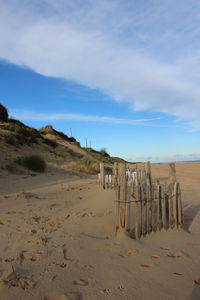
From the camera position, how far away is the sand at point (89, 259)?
244cm

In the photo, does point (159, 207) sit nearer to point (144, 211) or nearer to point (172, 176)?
point (144, 211)

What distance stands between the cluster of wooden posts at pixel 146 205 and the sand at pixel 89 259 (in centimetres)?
17

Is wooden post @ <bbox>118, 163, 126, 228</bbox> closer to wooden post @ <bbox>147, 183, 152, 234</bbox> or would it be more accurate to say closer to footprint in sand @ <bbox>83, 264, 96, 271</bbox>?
wooden post @ <bbox>147, 183, 152, 234</bbox>

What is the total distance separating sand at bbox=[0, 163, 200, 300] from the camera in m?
2.44

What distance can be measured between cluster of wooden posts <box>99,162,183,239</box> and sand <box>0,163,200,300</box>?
6.6 inches

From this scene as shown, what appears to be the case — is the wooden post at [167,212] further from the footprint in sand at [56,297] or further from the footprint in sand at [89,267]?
the footprint in sand at [56,297]

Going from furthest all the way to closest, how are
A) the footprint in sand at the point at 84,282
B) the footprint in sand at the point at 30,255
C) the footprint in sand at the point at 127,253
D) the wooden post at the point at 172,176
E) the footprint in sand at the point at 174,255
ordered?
the wooden post at the point at 172,176 < the footprint in sand at the point at 174,255 < the footprint in sand at the point at 127,253 < the footprint in sand at the point at 30,255 < the footprint in sand at the point at 84,282

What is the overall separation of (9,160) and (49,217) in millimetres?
9329

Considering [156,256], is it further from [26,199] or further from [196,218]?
[26,199]

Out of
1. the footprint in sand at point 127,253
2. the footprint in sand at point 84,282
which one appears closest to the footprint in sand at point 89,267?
the footprint in sand at point 84,282

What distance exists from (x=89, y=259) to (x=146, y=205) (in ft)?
4.85

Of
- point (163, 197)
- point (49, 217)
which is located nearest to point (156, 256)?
point (163, 197)

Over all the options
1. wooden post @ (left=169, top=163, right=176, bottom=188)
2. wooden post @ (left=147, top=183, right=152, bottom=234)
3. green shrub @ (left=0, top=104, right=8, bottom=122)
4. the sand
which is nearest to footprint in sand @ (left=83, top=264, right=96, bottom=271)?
the sand

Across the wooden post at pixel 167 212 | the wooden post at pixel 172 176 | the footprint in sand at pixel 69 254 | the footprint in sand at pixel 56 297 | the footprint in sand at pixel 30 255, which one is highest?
the wooden post at pixel 172 176
